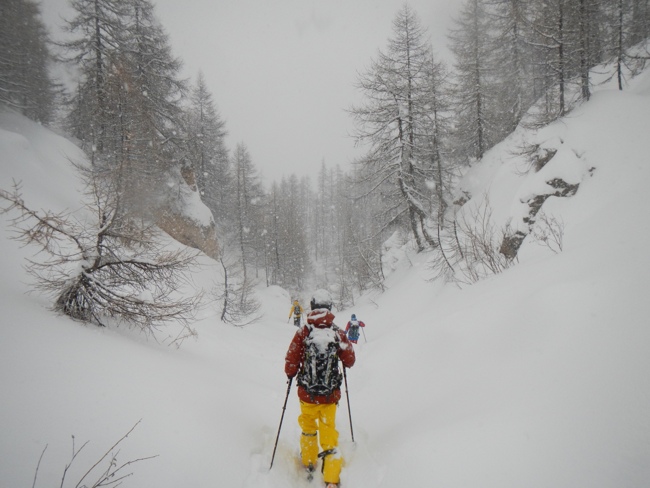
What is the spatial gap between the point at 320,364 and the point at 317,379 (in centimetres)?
19

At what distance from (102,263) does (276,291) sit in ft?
75.5

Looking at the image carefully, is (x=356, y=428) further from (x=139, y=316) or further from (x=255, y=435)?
(x=139, y=316)

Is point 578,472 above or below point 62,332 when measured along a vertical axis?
below

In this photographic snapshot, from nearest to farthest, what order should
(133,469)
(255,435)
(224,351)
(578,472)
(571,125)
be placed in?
(578,472)
(133,469)
(255,435)
(224,351)
(571,125)

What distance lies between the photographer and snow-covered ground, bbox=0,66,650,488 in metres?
2.18

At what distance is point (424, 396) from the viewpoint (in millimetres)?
3998

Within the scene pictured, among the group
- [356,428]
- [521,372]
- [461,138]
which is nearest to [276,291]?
[461,138]

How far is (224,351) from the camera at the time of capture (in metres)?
7.00

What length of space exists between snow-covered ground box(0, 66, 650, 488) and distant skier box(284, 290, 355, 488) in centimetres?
46

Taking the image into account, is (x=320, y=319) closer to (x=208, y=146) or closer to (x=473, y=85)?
(x=473, y=85)

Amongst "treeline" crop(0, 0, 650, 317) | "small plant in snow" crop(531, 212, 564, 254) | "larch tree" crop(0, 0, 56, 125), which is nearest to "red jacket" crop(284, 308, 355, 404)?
"small plant in snow" crop(531, 212, 564, 254)

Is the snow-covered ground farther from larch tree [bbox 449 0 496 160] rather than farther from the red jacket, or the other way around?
larch tree [bbox 449 0 496 160]

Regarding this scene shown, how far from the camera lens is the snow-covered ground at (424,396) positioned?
218 cm

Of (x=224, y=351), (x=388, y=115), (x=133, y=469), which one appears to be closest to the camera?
(x=133, y=469)
